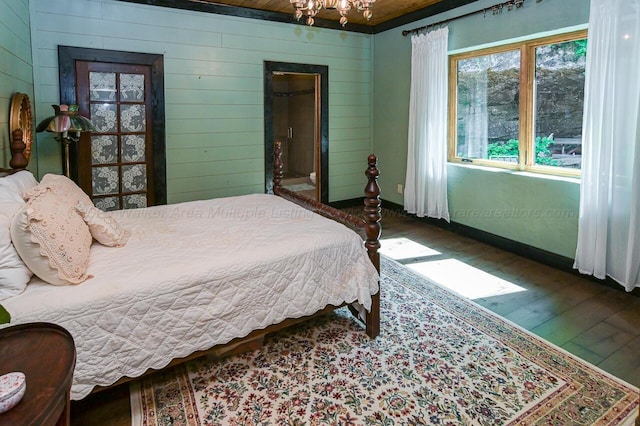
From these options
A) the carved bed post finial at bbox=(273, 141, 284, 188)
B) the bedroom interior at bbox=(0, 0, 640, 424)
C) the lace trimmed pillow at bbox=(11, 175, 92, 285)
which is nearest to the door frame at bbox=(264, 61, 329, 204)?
the bedroom interior at bbox=(0, 0, 640, 424)

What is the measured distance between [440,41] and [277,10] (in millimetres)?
1966

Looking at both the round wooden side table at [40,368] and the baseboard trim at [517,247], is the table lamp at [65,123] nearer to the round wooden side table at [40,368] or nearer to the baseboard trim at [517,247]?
the round wooden side table at [40,368]

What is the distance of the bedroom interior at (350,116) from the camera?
3.08 metres

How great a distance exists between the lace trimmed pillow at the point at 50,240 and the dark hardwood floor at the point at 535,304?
69 cm

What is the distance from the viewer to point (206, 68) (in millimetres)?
4742

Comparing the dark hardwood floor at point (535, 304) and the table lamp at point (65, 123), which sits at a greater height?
the table lamp at point (65, 123)

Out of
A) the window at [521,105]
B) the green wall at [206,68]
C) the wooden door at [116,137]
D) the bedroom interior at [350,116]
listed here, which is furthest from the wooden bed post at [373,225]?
the wooden door at [116,137]

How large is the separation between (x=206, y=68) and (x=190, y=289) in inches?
137

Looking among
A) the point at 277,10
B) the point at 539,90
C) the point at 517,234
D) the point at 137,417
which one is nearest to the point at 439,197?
the point at 517,234

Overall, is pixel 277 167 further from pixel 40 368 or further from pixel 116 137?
pixel 40 368

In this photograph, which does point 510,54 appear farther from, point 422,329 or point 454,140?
point 422,329

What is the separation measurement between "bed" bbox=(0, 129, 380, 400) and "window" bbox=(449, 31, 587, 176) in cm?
225

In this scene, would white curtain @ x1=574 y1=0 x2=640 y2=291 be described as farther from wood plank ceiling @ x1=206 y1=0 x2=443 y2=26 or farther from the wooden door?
the wooden door

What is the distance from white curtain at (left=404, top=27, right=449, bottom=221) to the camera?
4.76 m
